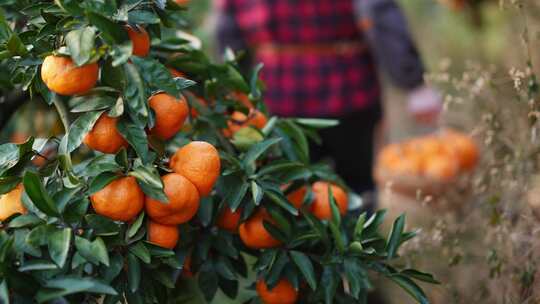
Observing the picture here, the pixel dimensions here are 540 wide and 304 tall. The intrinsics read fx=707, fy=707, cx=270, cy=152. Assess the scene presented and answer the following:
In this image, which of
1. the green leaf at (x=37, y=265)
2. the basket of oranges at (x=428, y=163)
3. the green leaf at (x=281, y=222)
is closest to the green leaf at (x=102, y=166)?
the green leaf at (x=37, y=265)

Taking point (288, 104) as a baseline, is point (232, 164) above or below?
above

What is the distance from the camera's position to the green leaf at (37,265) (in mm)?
678

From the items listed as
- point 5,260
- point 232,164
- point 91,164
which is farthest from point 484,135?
point 5,260

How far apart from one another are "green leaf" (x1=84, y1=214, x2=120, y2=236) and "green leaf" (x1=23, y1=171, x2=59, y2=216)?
0.12 feet

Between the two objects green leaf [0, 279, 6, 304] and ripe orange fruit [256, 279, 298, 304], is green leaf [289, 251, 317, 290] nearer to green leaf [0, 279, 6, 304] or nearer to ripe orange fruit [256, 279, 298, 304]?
ripe orange fruit [256, 279, 298, 304]

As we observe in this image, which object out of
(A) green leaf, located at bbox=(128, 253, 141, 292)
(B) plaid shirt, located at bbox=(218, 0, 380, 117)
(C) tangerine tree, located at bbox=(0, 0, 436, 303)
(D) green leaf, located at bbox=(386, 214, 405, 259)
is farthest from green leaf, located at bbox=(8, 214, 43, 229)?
(B) plaid shirt, located at bbox=(218, 0, 380, 117)

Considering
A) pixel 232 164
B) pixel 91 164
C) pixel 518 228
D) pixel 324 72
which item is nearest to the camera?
pixel 91 164

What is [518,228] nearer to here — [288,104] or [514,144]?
[514,144]

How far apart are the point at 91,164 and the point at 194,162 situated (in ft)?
0.36

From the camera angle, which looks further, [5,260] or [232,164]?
[232,164]

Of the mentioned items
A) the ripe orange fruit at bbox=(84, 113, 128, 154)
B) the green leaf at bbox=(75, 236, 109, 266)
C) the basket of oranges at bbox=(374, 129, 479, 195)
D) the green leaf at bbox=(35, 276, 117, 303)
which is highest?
the ripe orange fruit at bbox=(84, 113, 128, 154)

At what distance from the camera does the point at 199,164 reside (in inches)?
30.8

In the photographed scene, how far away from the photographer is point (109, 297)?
0.75 metres

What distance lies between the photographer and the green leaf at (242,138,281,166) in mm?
865
